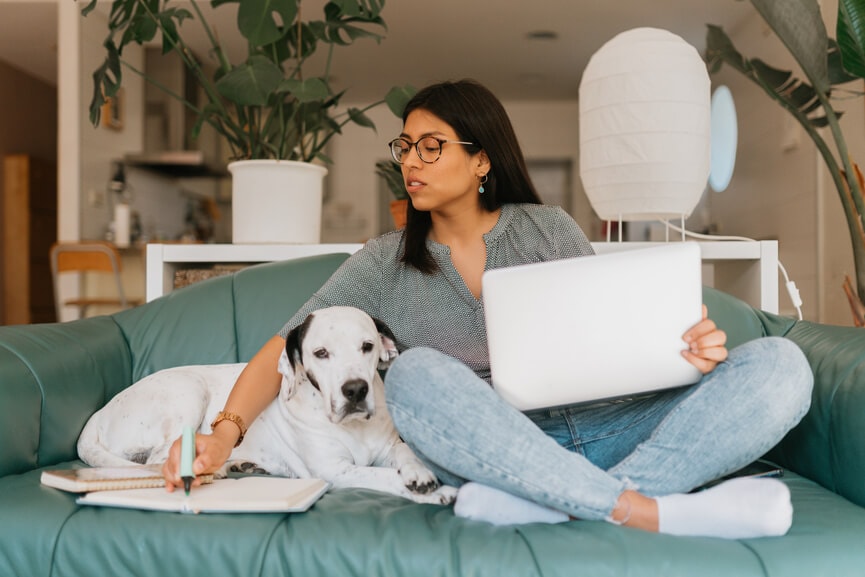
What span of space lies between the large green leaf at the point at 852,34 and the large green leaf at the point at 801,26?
8cm

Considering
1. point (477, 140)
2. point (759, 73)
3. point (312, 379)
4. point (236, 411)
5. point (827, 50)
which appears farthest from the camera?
point (759, 73)

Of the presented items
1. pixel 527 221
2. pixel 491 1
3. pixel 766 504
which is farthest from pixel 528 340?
pixel 491 1

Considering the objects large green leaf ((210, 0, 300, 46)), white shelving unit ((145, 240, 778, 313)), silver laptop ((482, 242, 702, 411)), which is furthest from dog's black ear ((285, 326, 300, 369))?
large green leaf ((210, 0, 300, 46))

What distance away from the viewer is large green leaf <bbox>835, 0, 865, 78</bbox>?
2645mm

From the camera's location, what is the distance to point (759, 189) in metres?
6.00

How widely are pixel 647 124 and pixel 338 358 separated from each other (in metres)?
1.13

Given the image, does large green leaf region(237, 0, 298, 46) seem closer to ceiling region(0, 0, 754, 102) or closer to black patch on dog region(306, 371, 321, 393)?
black patch on dog region(306, 371, 321, 393)

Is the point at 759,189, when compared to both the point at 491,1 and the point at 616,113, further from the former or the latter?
the point at 616,113

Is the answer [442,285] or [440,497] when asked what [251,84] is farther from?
[440,497]

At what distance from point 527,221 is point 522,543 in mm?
872

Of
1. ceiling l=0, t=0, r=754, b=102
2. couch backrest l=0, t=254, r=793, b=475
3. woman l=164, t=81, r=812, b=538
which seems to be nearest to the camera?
woman l=164, t=81, r=812, b=538

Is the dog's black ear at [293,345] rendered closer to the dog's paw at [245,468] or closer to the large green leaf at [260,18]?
the dog's paw at [245,468]

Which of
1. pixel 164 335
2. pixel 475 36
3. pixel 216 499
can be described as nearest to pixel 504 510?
pixel 216 499

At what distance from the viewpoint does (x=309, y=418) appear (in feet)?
5.71
